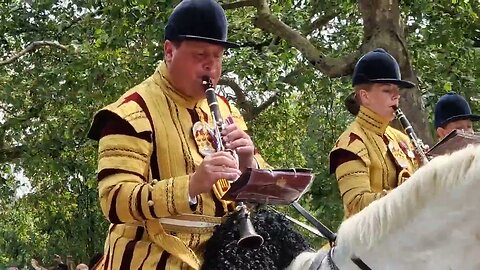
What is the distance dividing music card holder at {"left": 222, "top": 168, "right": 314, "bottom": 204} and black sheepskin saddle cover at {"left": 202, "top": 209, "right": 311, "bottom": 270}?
0.14m

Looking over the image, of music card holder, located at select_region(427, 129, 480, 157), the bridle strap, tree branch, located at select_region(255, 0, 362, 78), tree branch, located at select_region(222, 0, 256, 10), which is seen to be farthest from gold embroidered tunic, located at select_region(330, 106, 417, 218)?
tree branch, located at select_region(222, 0, 256, 10)

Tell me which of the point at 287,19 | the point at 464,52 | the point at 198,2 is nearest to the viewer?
the point at 198,2

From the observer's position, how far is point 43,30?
12.6 m

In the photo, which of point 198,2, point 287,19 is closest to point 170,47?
point 198,2

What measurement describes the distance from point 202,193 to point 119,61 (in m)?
7.56

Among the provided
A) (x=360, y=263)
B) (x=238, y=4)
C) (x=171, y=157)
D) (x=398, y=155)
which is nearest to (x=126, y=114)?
(x=171, y=157)

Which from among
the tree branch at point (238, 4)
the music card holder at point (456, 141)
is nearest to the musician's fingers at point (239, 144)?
the music card holder at point (456, 141)

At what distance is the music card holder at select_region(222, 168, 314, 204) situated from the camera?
294 cm

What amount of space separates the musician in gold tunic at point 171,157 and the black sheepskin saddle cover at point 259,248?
0.40 feet

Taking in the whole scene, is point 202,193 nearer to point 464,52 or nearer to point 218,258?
point 218,258

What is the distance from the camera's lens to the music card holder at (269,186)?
2939 mm

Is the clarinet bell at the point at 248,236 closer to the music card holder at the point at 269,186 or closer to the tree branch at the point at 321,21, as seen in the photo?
the music card holder at the point at 269,186

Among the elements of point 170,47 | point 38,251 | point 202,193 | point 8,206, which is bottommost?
point 38,251

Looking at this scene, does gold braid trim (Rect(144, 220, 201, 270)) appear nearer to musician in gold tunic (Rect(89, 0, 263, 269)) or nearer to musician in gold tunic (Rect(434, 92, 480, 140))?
musician in gold tunic (Rect(89, 0, 263, 269))
